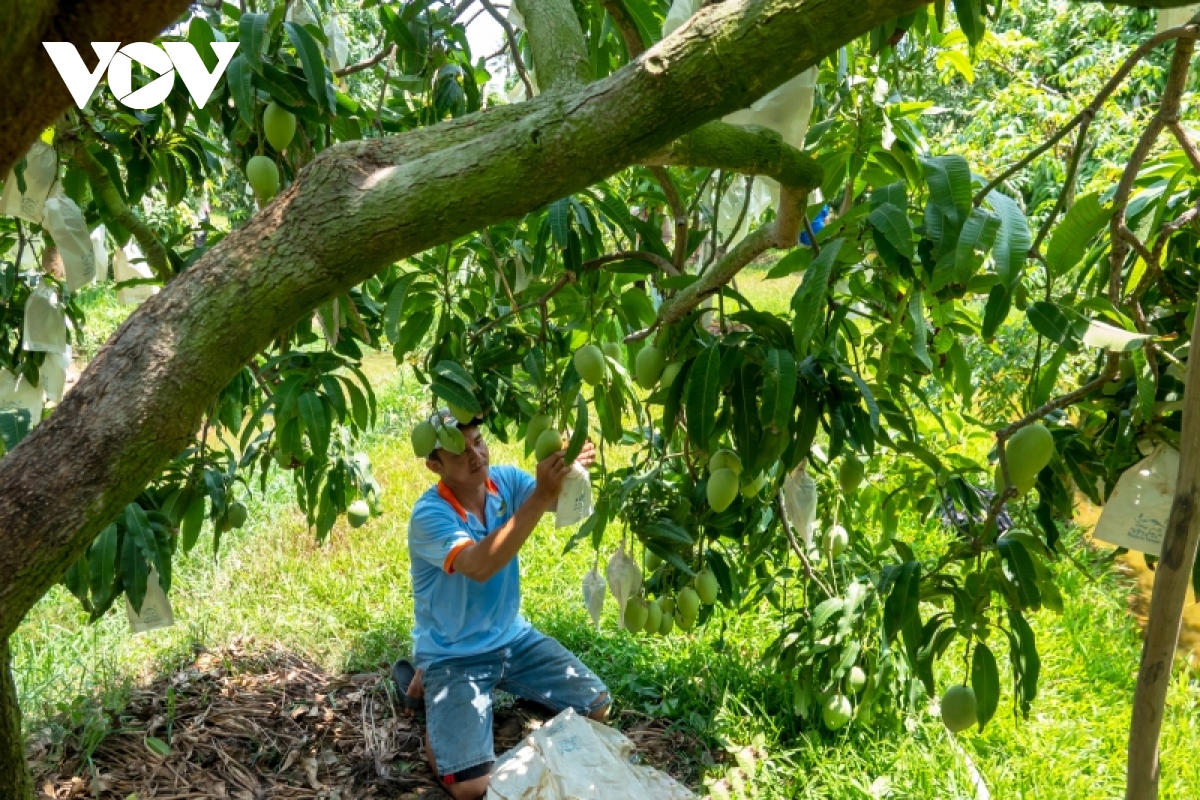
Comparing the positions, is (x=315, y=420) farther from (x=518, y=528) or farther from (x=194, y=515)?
(x=518, y=528)

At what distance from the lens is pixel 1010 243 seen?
3.40 ft

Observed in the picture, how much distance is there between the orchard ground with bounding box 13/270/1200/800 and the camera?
7.87ft

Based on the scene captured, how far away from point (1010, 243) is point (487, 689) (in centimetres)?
193

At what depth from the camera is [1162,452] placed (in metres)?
1.17

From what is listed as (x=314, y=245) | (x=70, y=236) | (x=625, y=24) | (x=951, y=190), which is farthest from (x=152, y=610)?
(x=951, y=190)

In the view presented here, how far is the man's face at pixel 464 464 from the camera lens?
2.48 m

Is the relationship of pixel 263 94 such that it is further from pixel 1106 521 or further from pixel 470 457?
pixel 1106 521

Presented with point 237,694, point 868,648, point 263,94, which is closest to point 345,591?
point 237,694

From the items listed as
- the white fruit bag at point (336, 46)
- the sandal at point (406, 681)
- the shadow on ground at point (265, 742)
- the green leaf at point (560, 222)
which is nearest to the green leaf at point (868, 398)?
the green leaf at point (560, 222)

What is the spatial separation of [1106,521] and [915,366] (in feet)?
1.25

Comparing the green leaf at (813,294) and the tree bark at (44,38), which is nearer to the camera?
the tree bark at (44,38)

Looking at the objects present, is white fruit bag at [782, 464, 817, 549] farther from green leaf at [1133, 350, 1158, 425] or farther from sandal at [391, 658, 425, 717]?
sandal at [391, 658, 425, 717]

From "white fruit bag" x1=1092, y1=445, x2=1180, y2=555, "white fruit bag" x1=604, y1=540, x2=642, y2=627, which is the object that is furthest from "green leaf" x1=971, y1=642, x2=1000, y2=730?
"white fruit bag" x1=604, y1=540, x2=642, y2=627

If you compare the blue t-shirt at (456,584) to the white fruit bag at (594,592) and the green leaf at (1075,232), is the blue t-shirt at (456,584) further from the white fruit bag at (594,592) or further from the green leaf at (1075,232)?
the green leaf at (1075,232)
